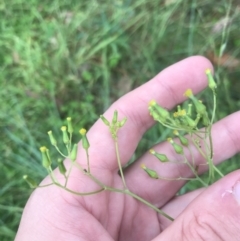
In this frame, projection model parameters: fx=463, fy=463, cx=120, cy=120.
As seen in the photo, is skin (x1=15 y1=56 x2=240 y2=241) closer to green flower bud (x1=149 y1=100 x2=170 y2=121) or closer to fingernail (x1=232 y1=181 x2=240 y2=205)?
fingernail (x1=232 y1=181 x2=240 y2=205)

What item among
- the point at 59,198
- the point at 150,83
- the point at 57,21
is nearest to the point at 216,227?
the point at 59,198

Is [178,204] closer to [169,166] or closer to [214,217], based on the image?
[169,166]

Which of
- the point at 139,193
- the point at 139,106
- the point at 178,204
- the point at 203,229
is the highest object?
the point at 139,106

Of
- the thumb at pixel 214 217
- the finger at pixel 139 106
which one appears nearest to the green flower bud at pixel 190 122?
the thumb at pixel 214 217

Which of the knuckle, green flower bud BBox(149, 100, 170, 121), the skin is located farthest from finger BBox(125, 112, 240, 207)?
the knuckle

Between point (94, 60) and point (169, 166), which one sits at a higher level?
point (94, 60)

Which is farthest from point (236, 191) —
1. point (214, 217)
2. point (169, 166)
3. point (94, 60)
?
point (94, 60)

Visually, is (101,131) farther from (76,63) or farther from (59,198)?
(76,63)

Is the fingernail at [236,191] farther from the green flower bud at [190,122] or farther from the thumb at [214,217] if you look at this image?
the green flower bud at [190,122]
